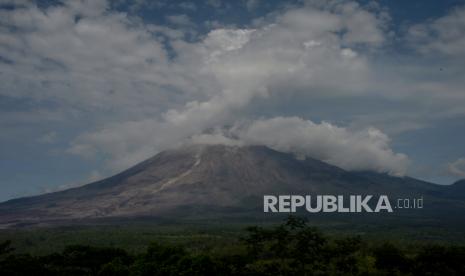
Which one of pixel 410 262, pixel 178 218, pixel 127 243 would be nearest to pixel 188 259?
pixel 410 262

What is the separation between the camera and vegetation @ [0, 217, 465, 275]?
30.0m

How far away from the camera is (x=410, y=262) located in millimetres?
34531

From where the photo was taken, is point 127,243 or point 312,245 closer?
point 312,245

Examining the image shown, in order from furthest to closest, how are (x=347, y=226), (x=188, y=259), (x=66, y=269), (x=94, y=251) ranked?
(x=347, y=226) → (x=94, y=251) → (x=66, y=269) → (x=188, y=259)

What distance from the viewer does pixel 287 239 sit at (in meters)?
31.3

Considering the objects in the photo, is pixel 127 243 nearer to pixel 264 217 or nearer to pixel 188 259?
pixel 188 259

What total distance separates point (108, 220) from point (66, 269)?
165 meters

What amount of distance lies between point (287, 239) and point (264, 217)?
16971 cm

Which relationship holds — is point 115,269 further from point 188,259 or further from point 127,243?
point 127,243

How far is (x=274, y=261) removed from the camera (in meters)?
31.2

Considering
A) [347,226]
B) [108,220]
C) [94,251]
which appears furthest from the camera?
[108,220]

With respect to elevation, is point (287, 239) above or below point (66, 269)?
above

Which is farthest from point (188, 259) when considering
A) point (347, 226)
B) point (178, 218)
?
point (178, 218)

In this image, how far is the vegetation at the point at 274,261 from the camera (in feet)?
98.6
